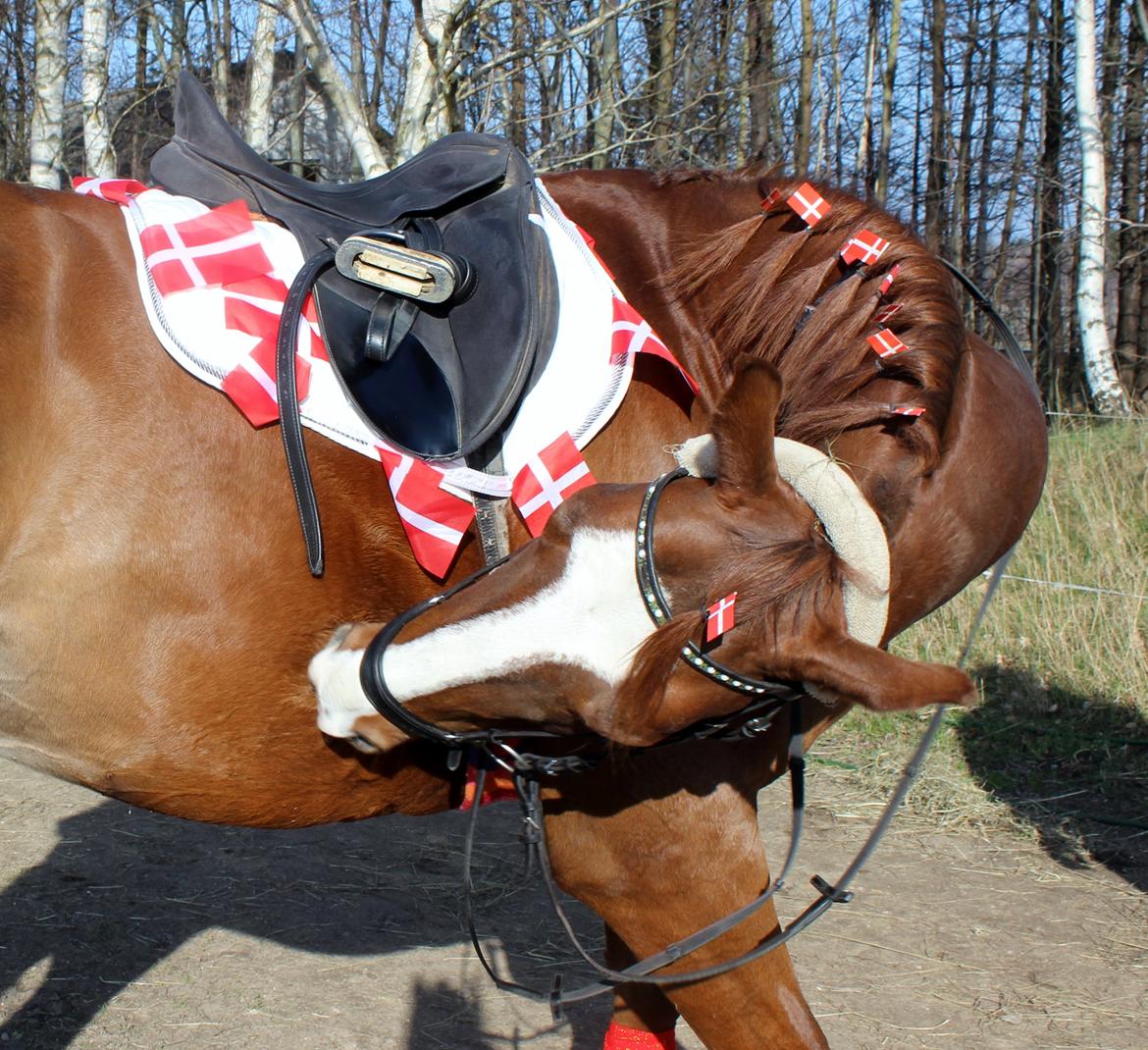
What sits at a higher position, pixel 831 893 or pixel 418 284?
pixel 418 284

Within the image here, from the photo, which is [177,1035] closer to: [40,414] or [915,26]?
[40,414]

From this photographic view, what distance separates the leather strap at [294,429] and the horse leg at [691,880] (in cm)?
60

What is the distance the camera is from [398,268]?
5.39 feet

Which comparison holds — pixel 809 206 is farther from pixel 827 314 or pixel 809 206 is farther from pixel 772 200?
pixel 827 314

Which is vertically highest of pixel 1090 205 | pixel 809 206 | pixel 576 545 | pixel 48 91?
pixel 48 91

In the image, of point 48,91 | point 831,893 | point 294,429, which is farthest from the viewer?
point 48,91

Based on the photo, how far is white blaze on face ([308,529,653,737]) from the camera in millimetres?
1415

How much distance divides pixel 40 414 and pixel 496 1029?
1.84 meters

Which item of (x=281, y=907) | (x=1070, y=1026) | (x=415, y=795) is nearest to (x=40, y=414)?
(x=415, y=795)

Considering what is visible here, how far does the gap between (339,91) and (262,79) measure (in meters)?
3.17

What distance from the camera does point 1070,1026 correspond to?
2.63m

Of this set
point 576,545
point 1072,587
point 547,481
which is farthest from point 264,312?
point 1072,587

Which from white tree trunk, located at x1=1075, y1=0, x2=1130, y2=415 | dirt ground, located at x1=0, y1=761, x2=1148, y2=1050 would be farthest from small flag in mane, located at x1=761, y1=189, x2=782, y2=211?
white tree trunk, located at x1=1075, y1=0, x2=1130, y2=415

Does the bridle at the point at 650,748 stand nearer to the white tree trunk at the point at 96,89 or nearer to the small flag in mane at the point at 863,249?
the small flag in mane at the point at 863,249
